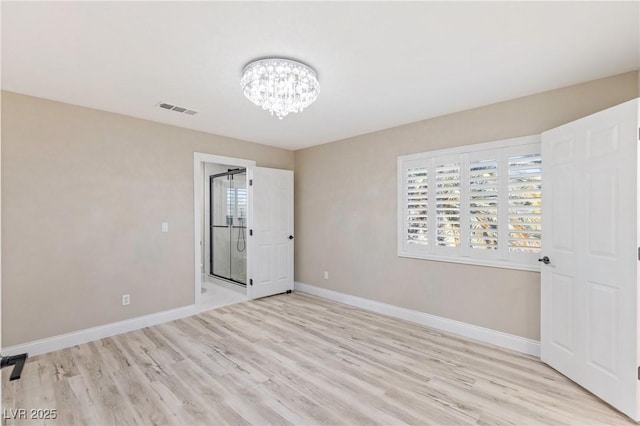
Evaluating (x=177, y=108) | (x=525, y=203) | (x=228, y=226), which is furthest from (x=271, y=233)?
(x=525, y=203)

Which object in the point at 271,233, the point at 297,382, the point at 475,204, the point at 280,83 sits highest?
the point at 280,83

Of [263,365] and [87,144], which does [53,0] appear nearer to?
[87,144]

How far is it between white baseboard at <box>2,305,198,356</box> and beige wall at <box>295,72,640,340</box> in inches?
84.1

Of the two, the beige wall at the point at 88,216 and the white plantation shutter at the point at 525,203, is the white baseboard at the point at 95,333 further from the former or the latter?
the white plantation shutter at the point at 525,203

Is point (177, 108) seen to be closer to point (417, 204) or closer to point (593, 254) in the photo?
point (417, 204)

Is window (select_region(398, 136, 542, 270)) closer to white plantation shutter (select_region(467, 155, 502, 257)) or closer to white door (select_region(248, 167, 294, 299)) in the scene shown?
white plantation shutter (select_region(467, 155, 502, 257))

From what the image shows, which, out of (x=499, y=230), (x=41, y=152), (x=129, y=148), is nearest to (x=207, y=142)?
(x=129, y=148)

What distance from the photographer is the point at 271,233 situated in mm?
5125

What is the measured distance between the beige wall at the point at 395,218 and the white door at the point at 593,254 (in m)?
0.33

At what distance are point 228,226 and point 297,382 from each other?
4.15m

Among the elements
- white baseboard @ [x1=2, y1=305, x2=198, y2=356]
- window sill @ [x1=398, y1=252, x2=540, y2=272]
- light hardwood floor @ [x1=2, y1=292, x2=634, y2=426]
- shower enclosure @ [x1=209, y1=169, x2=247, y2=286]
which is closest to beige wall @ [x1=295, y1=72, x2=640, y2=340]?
window sill @ [x1=398, y1=252, x2=540, y2=272]

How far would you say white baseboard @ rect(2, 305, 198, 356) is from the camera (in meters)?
3.01

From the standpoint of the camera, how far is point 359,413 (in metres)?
2.20

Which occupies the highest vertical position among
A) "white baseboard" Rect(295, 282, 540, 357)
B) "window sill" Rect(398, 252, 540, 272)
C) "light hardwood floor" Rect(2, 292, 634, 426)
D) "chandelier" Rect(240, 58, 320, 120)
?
"chandelier" Rect(240, 58, 320, 120)
